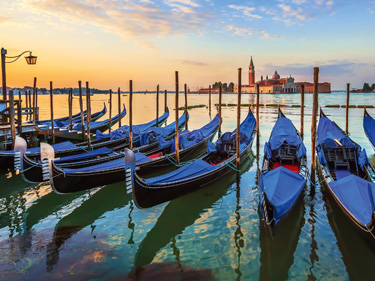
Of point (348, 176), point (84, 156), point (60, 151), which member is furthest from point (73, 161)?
point (348, 176)

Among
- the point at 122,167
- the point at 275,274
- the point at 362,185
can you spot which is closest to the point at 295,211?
the point at 362,185

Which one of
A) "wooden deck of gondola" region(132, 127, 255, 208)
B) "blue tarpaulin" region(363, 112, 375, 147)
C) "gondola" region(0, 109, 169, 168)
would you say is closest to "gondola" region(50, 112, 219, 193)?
"wooden deck of gondola" region(132, 127, 255, 208)

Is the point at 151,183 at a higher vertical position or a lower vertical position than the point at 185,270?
higher

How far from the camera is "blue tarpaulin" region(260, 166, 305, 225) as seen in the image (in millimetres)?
5414

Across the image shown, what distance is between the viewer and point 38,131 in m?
14.4

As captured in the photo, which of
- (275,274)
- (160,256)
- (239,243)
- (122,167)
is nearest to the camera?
(275,274)

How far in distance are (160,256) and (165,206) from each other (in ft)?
6.83

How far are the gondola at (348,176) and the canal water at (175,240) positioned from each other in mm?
559

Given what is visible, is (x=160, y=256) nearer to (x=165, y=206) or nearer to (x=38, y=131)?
(x=165, y=206)

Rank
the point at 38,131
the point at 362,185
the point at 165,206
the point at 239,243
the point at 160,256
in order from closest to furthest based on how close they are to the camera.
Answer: the point at 160,256
the point at 239,243
the point at 362,185
the point at 165,206
the point at 38,131

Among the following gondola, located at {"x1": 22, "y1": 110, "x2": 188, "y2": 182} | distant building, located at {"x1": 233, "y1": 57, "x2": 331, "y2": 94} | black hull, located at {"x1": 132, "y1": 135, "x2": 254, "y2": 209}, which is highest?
distant building, located at {"x1": 233, "y1": 57, "x2": 331, "y2": 94}

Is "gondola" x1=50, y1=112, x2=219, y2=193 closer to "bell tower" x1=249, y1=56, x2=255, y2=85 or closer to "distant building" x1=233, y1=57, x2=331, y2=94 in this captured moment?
"distant building" x1=233, y1=57, x2=331, y2=94

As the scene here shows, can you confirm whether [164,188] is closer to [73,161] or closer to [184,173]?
[184,173]

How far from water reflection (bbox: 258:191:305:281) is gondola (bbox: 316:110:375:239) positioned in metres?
0.94
